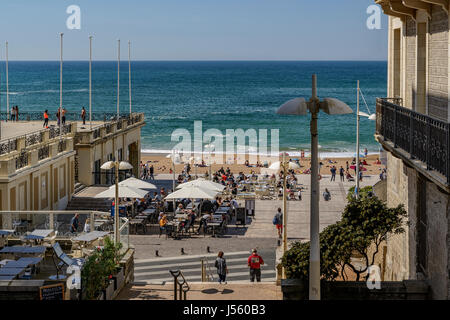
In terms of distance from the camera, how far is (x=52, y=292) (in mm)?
14336

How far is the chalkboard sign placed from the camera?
14195 millimetres

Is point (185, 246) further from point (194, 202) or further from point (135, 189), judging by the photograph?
point (194, 202)

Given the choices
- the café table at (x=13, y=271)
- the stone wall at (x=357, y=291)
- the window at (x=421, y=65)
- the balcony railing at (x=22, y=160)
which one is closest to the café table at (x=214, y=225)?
the balcony railing at (x=22, y=160)

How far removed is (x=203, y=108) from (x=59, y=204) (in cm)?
11264

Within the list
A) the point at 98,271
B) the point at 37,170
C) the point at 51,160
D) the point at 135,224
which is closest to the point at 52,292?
the point at 98,271

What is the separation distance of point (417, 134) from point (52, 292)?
774 cm

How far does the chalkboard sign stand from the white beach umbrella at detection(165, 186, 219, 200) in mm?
18544

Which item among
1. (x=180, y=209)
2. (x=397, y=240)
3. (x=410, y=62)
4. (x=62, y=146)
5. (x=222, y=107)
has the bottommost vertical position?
(x=180, y=209)

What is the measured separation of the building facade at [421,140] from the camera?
12.8m

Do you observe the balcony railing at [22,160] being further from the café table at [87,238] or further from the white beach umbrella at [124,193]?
the café table at [87,238]

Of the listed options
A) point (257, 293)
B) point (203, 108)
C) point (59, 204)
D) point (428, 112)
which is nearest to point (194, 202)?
point (59, 204)

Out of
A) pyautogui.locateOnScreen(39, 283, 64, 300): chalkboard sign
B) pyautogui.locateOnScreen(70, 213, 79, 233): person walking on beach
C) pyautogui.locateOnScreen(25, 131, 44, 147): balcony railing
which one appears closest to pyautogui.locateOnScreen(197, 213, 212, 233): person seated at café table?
pyautogui.locateOnScreen(25, 131, 44, 147): balcony railing

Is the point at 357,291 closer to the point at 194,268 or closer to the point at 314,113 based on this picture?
the point at 314,113

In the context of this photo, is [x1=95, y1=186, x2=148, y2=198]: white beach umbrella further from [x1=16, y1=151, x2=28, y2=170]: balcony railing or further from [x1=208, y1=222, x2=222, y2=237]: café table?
[x1=16, y1=151, x2=28, y2=170]: balcony railing
